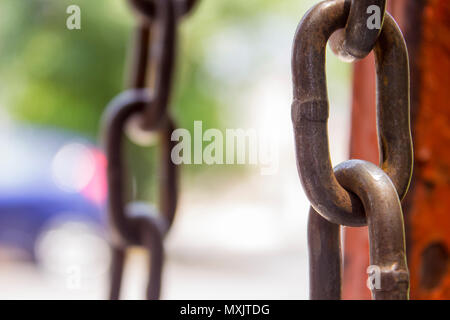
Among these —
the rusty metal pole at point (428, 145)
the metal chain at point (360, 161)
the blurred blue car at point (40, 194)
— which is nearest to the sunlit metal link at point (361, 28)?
the metal chain at point (360, 161)

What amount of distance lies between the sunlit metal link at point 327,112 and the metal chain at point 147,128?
287 mm

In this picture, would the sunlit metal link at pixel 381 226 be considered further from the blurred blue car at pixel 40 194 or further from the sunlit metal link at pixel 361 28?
the blurred blue car at pixel 40 194

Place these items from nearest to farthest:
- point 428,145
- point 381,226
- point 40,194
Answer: point 381,226, point 428,145, point 40,194

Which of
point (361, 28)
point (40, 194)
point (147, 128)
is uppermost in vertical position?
point (40, 194)

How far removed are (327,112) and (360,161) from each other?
35 mm

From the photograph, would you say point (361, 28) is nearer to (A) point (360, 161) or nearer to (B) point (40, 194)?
(A) point (360, 161)

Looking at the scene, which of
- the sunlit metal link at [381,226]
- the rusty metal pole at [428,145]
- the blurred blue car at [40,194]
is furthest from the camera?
the blurred blue car at [40,194]

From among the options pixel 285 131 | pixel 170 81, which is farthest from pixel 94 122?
pixel 170 81

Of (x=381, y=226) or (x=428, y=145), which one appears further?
(x=428, y=145)

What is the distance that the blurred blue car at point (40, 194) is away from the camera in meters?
4.43

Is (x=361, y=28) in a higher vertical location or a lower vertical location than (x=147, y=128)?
lower

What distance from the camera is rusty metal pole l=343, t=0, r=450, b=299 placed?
20.9 inches

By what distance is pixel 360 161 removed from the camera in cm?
34

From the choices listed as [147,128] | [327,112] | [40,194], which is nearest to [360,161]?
[327,112]
